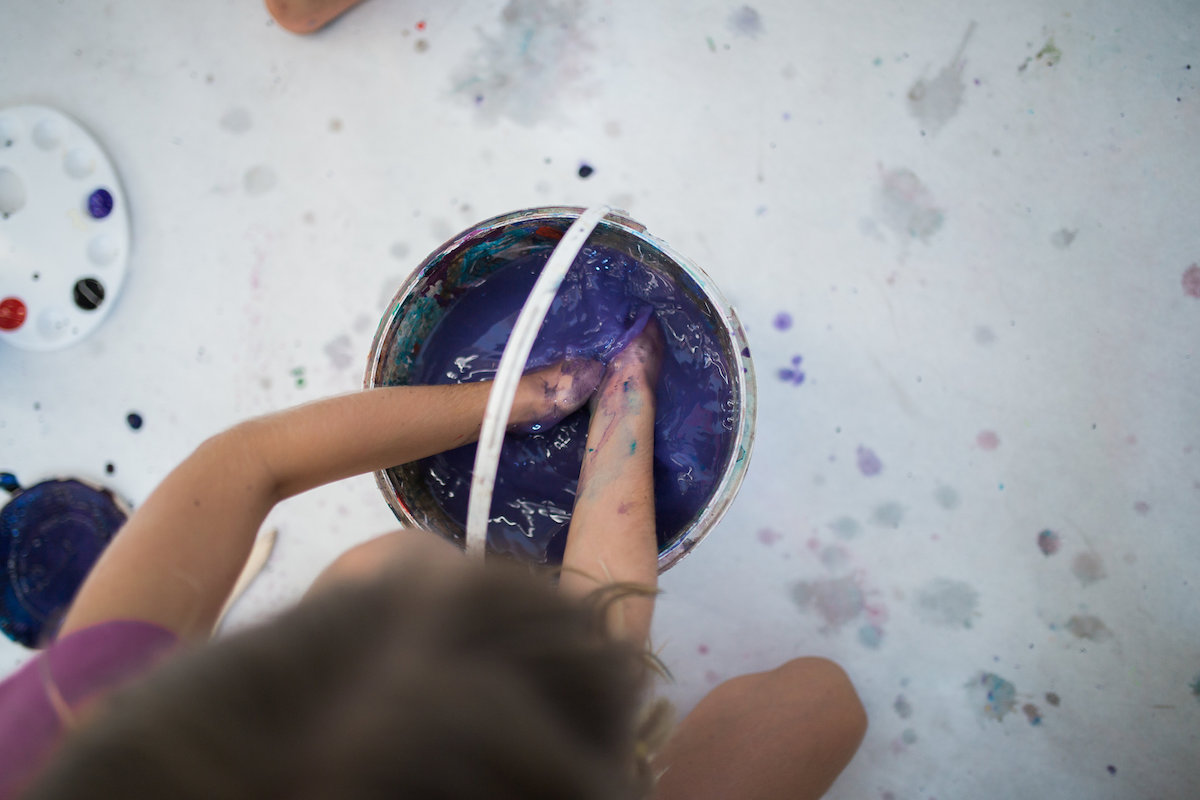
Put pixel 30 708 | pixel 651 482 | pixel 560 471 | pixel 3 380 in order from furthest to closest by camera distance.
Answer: pixel 3 380, pixel 560 471, pixel 651 482, pixel 30 708

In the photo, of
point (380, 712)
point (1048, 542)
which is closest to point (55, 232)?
point (380, 712)

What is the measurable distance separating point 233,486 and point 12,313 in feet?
1.98

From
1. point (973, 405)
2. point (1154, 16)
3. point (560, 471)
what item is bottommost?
point (560, 471)

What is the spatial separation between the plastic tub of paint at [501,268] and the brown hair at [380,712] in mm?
247

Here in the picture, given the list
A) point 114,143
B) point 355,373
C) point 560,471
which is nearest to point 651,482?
point 560,471

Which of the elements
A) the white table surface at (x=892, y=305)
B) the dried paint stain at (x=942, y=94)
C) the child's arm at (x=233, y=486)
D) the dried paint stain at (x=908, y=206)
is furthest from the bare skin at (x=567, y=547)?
the dried paint stain at (x=942, y=94)

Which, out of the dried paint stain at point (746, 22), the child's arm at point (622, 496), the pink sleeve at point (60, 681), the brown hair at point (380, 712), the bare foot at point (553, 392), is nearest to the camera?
the brown hair at point (380, 712)

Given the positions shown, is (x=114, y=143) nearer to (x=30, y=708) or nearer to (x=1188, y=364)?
(x=30, y=708)

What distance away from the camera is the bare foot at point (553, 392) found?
2.44 ft

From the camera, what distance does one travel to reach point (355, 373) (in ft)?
2.82

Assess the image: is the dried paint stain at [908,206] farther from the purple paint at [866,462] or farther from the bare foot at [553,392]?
the bare foot at [553,392]

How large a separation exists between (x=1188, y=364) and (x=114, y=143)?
138cm

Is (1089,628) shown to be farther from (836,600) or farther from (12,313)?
(12,313)

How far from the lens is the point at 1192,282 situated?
2.68 ft
